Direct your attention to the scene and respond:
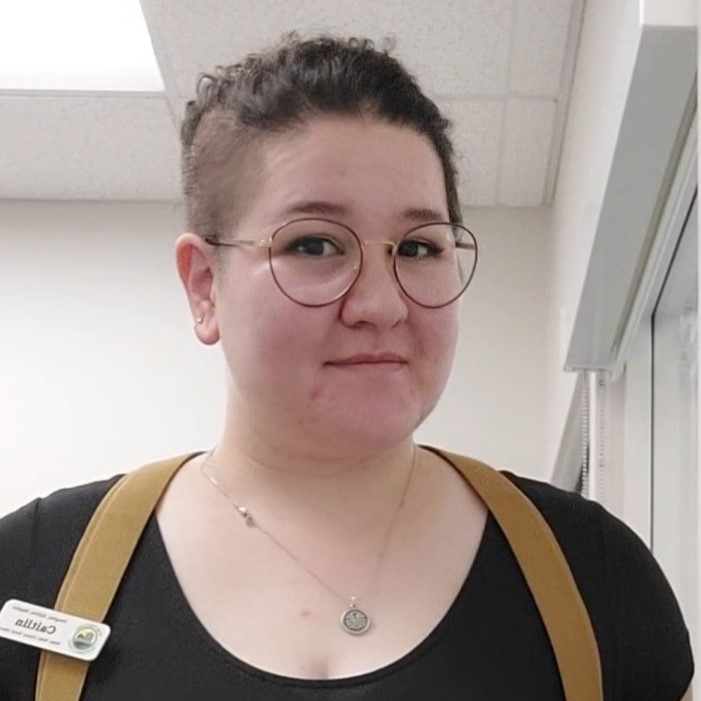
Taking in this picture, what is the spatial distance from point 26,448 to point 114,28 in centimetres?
108

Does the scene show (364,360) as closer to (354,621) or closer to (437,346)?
(437,346)

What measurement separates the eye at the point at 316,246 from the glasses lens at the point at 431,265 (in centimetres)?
4

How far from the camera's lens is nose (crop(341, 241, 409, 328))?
71cm

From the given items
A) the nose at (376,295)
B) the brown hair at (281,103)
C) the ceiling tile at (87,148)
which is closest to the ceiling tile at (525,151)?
the ceiling tile at (87,148)

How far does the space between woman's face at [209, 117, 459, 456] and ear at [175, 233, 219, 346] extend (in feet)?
0.10

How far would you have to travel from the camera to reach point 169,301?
285 cm

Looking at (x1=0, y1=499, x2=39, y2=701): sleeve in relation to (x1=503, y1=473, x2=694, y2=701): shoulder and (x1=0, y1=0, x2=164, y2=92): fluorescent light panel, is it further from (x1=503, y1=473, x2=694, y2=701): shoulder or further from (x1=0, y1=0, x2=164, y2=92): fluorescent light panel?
(x1=0, y1=0, x2=164, y2=92): fluorescent light panel

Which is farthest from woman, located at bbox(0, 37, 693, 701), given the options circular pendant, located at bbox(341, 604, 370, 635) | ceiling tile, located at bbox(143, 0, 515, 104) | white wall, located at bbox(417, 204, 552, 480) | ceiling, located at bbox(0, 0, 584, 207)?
white wall, located at bbox(417, 204, 552, 480)

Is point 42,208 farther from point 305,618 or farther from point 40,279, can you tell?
point 305,618

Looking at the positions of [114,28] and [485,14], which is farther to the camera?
[114,28]

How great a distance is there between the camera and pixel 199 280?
2.64 ft

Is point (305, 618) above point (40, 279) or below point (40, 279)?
above

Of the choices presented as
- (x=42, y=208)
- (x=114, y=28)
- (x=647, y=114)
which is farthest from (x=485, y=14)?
(x=42, y=208)

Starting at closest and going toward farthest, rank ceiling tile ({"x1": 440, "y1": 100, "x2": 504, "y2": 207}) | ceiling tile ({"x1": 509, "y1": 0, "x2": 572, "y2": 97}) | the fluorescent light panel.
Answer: ceiling tile ({"x1": 509, "y1": 0, "x2": 572, "y2": 97}) < the fluorescent light panel < ceiling tile ({"x1": 440, "y1": 100, "x2": 504, "y2": 207})
